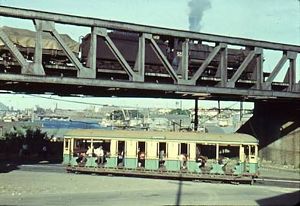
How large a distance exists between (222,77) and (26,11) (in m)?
14.6

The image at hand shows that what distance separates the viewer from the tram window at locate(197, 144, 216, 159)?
31.0 meters

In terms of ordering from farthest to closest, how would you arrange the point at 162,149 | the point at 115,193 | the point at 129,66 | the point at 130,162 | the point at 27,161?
the point at 27,161
the point at 162,149
the point at 130,162
the point at 129,66
the point at 115,193

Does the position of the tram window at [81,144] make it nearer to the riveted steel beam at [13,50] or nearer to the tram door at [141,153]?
the tram door at [141,153]

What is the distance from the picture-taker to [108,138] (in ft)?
105

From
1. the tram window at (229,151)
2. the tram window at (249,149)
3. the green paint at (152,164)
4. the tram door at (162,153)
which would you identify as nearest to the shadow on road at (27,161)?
the green paint at (152,164)

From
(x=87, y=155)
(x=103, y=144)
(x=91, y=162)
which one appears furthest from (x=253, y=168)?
(x=87, y=155)

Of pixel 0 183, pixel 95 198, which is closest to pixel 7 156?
pixel 0 183

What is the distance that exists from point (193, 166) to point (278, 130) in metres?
15.9

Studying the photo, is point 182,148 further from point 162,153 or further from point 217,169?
point 217,169

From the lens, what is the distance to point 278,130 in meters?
43.2

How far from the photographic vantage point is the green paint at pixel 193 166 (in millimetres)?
30766

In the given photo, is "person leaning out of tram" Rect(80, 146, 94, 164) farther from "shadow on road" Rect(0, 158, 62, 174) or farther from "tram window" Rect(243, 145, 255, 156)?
"tram window" Rect(243, 145, 255, 156)

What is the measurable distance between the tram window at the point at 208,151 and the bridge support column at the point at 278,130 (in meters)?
13.2

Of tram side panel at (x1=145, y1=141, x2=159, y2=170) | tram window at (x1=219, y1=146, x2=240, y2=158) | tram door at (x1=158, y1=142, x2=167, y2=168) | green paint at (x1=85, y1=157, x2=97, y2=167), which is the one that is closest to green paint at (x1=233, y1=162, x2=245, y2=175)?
tram window at (x1=219, y1=146, x2=240, y2=158)
